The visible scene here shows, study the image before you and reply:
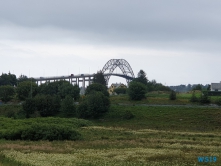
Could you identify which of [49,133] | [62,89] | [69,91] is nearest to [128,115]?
[69,91]

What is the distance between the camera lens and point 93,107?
9525 centimetres

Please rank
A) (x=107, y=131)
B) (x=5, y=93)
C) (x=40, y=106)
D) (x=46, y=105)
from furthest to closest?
(x=5, y=93)
(x=46, y=105)
(x=40, y=106)
(x=107, y=131)

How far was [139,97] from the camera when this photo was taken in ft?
382

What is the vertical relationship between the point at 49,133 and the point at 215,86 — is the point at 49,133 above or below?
below

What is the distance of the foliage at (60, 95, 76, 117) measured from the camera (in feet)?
326

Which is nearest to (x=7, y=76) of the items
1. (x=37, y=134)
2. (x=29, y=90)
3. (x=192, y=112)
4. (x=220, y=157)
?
(x=29, y=90)

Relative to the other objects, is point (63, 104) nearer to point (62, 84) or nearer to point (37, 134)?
point (62, 84)

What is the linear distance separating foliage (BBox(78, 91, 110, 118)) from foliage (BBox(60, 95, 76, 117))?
136 inches

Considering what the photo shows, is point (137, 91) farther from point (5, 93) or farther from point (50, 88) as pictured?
point (5, 93)

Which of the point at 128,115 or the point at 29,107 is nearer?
the point at 128,115

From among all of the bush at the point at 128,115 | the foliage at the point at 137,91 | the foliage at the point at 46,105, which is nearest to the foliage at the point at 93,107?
the bush at the point at 128,115

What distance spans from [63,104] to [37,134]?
170 ft

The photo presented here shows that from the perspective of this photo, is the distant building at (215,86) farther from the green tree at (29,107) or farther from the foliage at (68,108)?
the green tree at (29,107)

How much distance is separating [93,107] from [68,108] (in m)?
8.21
